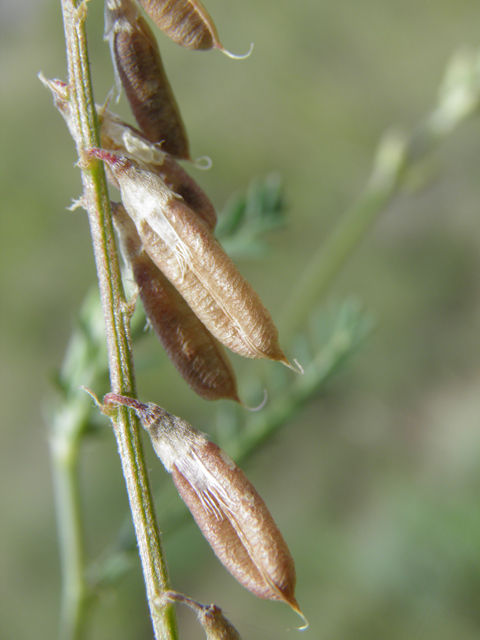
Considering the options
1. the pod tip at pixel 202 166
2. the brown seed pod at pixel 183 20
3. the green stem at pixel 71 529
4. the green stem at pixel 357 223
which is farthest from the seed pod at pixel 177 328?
the green stem at pixel 357 223

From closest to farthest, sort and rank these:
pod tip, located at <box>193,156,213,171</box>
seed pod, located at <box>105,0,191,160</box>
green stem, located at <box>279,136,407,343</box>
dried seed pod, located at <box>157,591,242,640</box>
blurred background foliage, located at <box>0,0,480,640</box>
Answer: dried seed pod, located at <box>157,591,242,640</box>
seed pod, located at <box>105,0,191,160</box>
pod tip, located at <box>193,156,213,171</box>
green stem, located at <box>279,136,407,343</box>
blurred background foliage, located at <box>0,0,480,640</box>

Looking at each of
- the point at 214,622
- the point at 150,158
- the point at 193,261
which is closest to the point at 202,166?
the point at 150,158

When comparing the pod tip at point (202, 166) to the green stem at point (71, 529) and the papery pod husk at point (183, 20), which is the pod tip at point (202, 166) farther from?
the green stem at point (71, 529)

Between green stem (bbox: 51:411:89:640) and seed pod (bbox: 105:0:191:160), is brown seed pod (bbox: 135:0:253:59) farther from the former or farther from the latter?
green stem (bbox: 51:411:89:640)

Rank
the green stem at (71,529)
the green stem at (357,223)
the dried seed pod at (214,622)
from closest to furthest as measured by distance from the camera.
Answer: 1. the dried seed pod at (214,622)
2. the green stem at (71,529)
3. the green stem at (357,223)

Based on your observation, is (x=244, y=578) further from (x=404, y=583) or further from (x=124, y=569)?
(x=404, y=583)

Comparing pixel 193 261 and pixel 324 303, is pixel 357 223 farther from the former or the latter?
pixel 193 261

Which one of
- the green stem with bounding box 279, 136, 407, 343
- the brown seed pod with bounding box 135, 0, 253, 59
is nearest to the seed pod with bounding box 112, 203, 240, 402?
the brown seed pod with bounding box 135, 0, 253, 59
